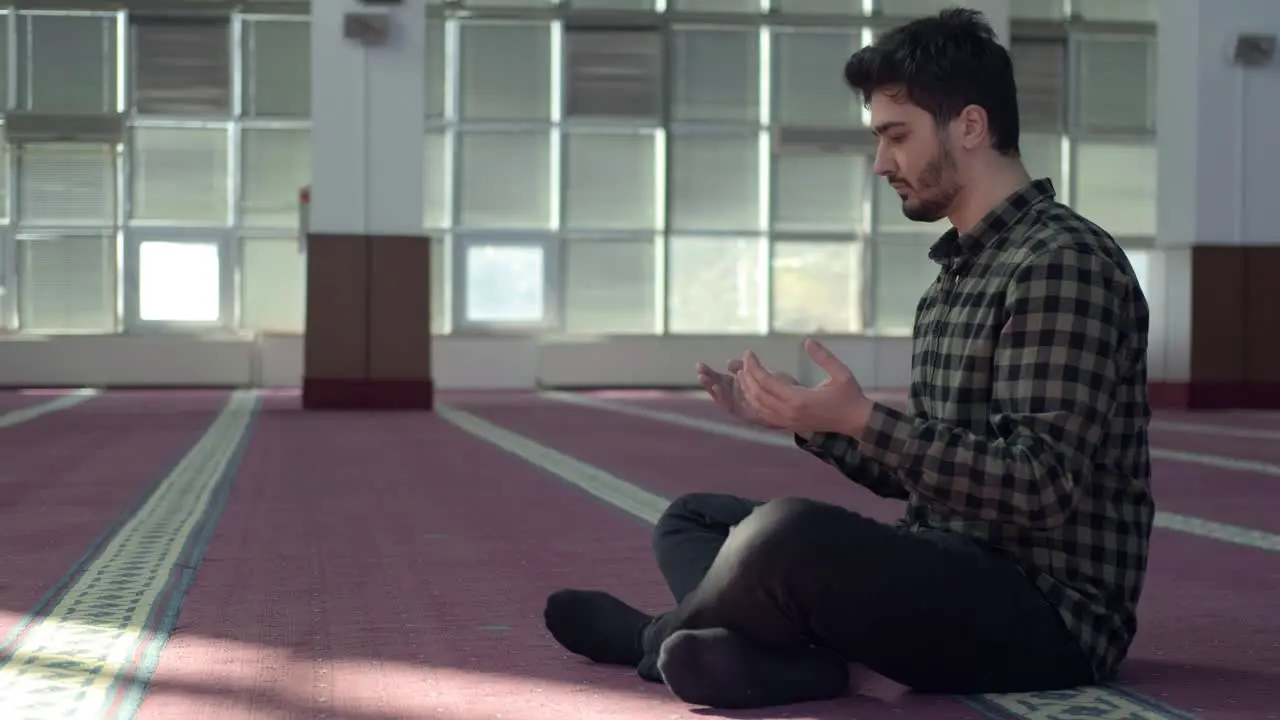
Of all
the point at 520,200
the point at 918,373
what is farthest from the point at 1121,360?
Answer: the point at 520,200

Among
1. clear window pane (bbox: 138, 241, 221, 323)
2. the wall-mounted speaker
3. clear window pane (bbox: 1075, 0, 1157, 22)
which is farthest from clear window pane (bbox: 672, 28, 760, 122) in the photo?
the wall-mounted speaker

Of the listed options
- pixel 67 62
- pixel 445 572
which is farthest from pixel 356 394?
pixel 445 572

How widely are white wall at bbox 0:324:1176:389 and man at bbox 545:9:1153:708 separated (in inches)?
554

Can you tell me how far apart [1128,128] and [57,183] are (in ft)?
34.1

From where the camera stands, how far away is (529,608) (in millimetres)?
3381

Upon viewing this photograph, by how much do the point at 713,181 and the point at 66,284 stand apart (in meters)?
6.14

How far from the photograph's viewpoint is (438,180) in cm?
1717

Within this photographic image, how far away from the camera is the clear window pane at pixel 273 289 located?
17.0 m

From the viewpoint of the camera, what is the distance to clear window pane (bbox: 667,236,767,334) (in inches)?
692

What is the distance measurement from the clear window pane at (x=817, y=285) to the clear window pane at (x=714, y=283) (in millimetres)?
213

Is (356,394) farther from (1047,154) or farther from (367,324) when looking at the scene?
(1047,154)

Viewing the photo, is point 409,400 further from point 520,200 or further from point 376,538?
point 376,538

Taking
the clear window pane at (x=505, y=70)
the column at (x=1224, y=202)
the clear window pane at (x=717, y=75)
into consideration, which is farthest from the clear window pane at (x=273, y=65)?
the column at (x=1224, y=202)

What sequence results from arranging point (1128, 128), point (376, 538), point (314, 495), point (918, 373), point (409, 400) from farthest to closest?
point (1128, 128) → point (409, 400) → point (314, 495) → point (376, 538) → point (918, 373)
